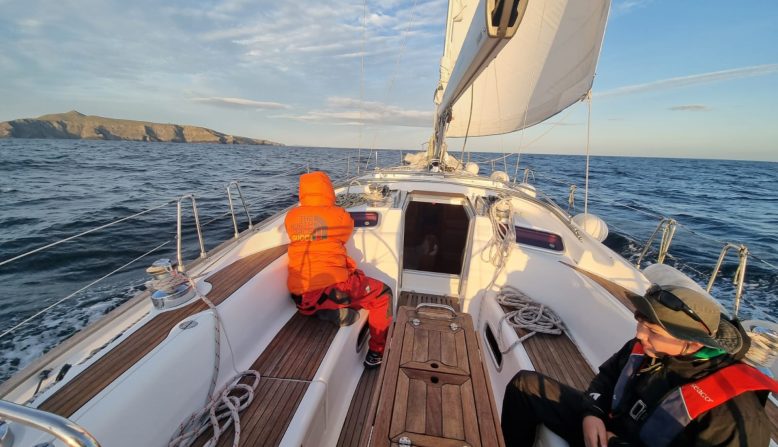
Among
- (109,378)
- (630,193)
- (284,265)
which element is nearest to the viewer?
(109,378)

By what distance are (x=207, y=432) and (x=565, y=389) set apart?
181 centimetres

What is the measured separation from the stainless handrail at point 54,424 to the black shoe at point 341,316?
187cm

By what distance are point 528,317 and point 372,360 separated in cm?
135

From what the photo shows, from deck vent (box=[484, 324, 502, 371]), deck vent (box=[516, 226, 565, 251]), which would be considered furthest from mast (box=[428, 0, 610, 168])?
deck vent (box=[484, 324, 502, 371])

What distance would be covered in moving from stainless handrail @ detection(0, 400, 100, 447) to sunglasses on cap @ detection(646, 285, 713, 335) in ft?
5.46

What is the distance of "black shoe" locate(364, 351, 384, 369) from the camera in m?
2.57

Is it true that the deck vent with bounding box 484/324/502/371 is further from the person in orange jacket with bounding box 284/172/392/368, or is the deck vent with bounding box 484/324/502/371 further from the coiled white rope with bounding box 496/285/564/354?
the person in orange jacket with bounding box 284/172/392/368

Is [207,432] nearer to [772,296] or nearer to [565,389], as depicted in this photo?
[565,389]

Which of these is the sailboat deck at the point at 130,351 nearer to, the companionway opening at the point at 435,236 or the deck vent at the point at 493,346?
the deck vent at the point at 493,346

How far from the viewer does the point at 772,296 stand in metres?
5.03

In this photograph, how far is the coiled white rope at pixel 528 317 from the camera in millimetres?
2512

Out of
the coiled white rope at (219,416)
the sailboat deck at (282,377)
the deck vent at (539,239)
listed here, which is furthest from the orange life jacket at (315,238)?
the deck vent at (539,239)

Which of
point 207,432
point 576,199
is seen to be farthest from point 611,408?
point 576,199

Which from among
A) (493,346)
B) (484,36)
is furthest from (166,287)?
(493,346)
